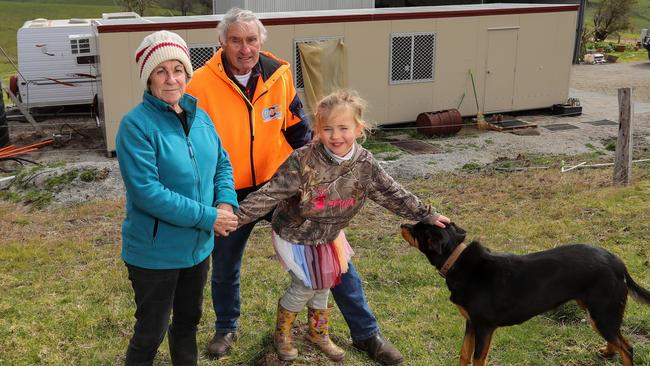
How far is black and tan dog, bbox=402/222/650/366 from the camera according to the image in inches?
137

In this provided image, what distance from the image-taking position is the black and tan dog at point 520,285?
347cm

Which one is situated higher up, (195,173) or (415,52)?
(415,52)

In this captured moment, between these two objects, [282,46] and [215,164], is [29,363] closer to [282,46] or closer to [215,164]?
[215,164]

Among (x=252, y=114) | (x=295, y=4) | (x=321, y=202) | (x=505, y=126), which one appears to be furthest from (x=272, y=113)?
(x=295, y=4)

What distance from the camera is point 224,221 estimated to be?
9.90ft

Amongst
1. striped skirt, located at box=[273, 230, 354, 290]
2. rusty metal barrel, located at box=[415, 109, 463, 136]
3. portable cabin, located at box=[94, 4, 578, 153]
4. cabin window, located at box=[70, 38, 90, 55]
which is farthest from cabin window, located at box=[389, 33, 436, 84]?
striped skirt, located at box=[273, 230, 354, 290]

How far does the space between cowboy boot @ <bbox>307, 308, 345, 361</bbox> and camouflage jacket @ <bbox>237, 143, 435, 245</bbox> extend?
0.50 m

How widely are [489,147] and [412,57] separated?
3.04 m

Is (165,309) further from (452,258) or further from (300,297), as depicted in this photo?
(452,258)

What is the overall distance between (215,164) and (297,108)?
2.94ft

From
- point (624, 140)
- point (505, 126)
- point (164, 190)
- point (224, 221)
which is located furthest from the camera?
point (505, 126)

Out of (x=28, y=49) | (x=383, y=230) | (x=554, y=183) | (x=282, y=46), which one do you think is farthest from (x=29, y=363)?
(x=28, y=49)

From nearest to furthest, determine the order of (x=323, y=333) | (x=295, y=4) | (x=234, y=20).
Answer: (x=234, y=20) < (x=323, y=333) < (x=295, y=4)

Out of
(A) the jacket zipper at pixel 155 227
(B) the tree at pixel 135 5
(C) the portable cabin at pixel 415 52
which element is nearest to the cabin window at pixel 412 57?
(C) the portable cabin at pixel 415 52
